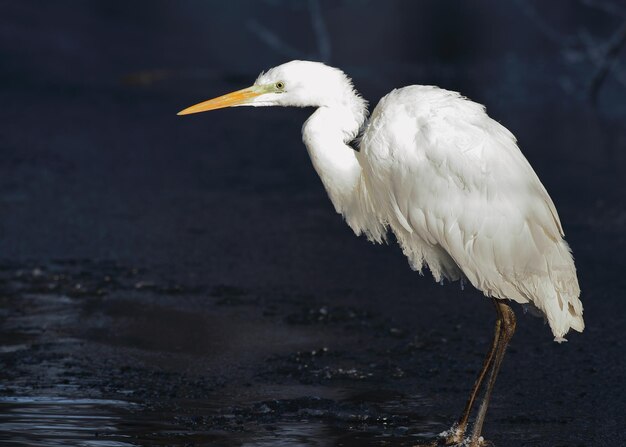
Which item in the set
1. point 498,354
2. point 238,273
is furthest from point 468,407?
point 238,273

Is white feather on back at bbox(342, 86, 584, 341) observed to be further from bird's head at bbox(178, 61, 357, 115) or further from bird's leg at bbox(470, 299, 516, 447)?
bird's head at bbox(178, 61, 357, 115)

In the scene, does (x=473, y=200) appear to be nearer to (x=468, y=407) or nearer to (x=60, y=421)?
(x=468, y=407)

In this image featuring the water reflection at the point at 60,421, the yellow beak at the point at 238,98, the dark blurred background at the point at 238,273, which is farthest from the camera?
the yellow beak at the point at 238,98

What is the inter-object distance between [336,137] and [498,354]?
4.05 ft

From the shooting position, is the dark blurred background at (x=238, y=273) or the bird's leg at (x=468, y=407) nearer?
the bird's leg at (x=468, y=407)

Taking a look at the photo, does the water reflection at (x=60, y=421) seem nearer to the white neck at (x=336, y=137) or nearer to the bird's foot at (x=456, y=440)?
the bird's foot at (x=456, y=440)

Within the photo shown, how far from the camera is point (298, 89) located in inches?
213

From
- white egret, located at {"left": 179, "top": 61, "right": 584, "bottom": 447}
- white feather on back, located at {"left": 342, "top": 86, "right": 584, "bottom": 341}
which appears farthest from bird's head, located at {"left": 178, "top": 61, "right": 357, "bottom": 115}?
white feather on back, located at {"left": 342, "top": 86, "right": 584, "bottom": 341}

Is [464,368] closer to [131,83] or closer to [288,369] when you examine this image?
[288,369]

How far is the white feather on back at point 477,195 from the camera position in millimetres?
4957

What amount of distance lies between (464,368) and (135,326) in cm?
187

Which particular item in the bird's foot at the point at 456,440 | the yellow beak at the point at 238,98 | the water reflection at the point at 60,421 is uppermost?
the yellow beak at the point at 238,98

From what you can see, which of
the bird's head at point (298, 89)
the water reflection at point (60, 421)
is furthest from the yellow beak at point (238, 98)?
the water reflection at point (60, 421)

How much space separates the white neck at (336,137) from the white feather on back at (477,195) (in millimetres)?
186
